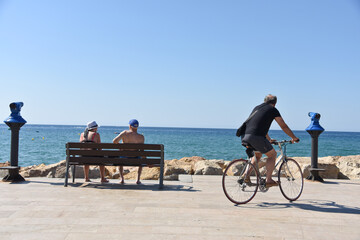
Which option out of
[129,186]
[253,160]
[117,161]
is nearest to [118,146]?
[117,161]

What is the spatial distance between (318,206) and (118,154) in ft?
11.7

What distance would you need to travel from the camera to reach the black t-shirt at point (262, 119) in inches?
225

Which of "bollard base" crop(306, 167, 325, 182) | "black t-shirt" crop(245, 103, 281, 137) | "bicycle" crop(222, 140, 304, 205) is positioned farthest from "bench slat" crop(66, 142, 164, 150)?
"bollard base" crop(306, 167, 325, 182)

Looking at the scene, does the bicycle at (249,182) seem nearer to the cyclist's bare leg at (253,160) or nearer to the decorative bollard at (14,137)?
the cyclist's bare leg at (253,160)

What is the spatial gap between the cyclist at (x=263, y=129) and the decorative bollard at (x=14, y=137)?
4.59 metres

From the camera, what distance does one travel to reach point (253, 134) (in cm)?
571

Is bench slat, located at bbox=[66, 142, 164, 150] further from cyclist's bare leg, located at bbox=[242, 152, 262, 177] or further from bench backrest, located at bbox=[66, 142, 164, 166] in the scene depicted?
cyclist's bare leg, located at bbox=[242, 152, 262, 177]

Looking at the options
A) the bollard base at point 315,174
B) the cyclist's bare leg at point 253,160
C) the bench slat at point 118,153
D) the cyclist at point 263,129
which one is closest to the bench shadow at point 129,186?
the bench slat at point 118,153

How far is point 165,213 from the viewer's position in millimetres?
4957

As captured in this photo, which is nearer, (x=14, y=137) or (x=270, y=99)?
(x=270, y=99)

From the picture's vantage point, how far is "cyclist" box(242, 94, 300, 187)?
5684 mm

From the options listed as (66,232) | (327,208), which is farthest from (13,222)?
(327,208)

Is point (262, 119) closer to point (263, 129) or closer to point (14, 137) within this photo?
point (263, 129)

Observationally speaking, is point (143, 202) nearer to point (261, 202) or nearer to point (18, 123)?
point (261, 202)
